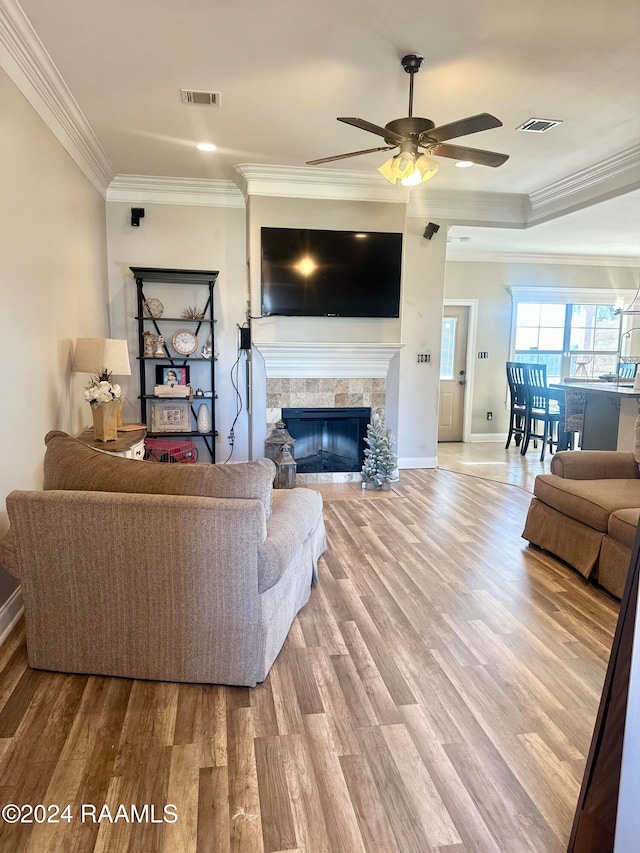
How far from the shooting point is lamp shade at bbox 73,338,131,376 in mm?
3447

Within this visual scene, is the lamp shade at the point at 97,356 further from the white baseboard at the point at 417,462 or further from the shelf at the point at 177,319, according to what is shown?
the white baseboard at the point at 417,462

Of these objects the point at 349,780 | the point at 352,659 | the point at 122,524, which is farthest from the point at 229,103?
the point at 349,780

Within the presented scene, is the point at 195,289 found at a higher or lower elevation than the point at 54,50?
lower

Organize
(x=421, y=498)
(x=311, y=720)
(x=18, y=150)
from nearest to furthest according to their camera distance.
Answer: (x=311, y=720)
(x=18, y=150)
(x=421, y=498)

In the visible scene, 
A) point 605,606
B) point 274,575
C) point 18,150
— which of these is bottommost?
point 605,606

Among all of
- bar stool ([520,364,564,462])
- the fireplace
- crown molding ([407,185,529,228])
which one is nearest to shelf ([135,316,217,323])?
the fireplace

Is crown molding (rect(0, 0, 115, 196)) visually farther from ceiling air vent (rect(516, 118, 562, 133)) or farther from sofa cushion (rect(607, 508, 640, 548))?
sofa cushion (rect(607, 508, 640, 548))

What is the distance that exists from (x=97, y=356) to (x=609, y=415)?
460 cm

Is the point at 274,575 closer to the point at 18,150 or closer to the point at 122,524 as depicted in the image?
the point at 122,524

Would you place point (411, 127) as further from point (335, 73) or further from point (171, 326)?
point (171, 326)

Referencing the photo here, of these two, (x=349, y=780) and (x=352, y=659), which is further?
(x=352, y=659)

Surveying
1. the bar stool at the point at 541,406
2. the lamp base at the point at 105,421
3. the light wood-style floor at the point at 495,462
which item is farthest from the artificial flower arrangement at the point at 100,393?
the bar stool at the point at 541,406

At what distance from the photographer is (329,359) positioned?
517cm

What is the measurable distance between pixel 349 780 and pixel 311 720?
0.95 ft
